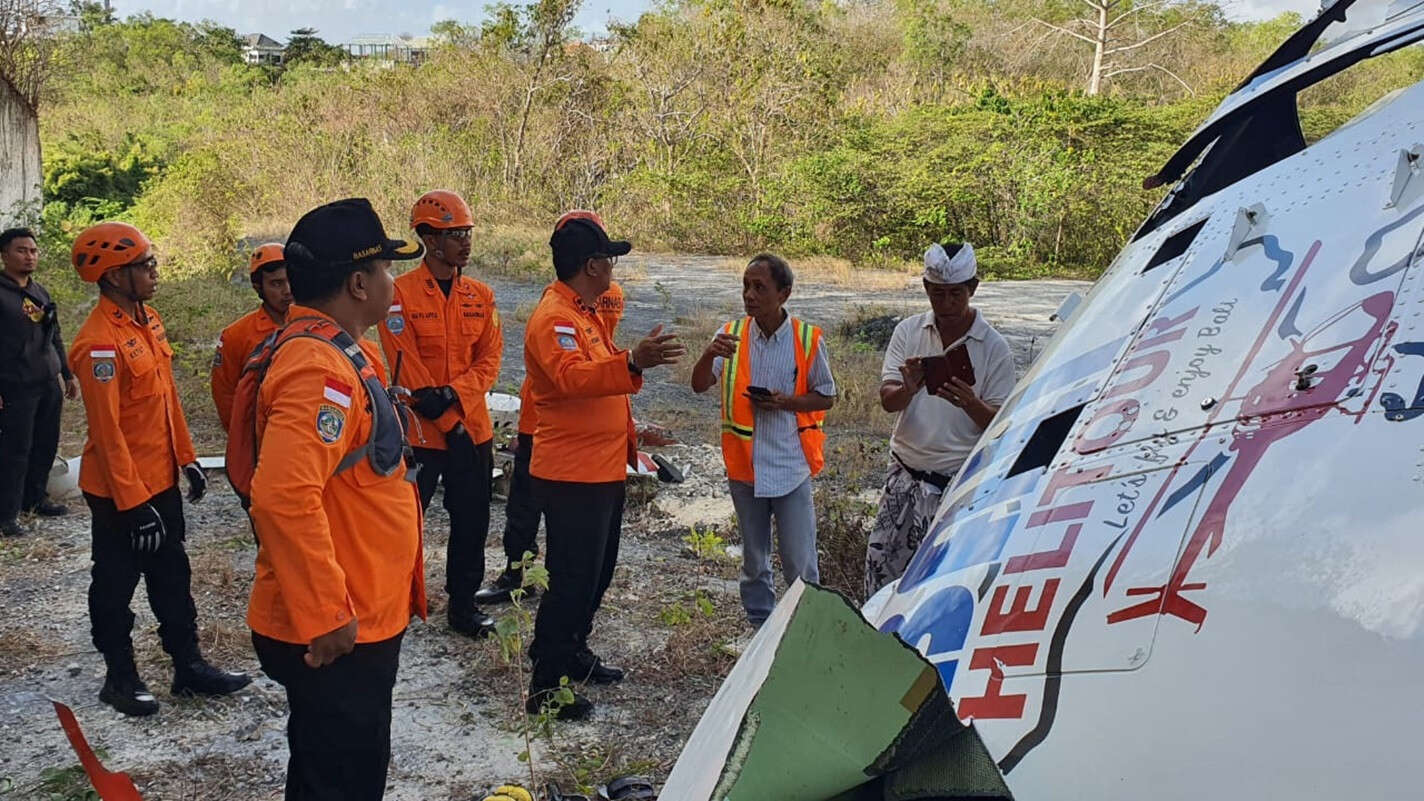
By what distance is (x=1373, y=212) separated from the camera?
7.52 ft

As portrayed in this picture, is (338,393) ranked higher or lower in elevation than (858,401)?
higher

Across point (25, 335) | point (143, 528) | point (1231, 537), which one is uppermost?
point (1231, 537)

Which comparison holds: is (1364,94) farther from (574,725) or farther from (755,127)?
(574,725)

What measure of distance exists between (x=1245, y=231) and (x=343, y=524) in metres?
2.27

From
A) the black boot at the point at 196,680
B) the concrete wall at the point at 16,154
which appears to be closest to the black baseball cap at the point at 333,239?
the black boot at the point at 196,680

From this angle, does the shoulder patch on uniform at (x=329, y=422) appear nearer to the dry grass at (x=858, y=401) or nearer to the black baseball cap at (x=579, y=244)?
the black baseball cap at (x=579, y=244)

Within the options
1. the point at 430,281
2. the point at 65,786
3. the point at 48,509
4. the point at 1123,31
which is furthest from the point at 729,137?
the point at 65,786

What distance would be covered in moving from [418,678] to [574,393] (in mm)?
1647

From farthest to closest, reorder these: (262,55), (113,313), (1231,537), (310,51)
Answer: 1. (262,55)
2. (310,51)
3. (113,313)
4. (1231,537)

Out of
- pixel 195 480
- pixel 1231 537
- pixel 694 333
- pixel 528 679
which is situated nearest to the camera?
pixel 1231 537

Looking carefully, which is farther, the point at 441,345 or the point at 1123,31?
the point at 1123,31

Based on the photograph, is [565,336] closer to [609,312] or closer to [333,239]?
[609,312]

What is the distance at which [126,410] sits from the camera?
4520 mm

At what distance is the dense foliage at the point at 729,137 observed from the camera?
19562 millimetres
